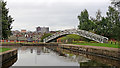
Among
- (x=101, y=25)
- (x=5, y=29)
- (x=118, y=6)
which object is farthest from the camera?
(x=101, y=25)

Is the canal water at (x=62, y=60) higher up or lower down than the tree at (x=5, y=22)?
lower down

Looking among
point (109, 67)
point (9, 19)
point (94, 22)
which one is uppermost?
point (94, 22)

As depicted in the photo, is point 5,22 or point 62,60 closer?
point 62,60

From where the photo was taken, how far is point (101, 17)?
6222cm

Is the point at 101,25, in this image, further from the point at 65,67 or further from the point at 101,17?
the point at 65,67

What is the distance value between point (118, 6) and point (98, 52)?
652 cm

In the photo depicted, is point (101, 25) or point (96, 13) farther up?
point (96, 13)

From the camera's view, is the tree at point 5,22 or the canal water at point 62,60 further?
the tree at point 5,22

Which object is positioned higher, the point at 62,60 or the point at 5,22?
the point at 5,22

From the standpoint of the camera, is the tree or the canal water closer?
the canal water

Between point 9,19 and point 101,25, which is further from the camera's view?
point 101,25

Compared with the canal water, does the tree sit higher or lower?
higher

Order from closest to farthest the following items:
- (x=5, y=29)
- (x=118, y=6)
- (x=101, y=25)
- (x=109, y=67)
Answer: (x=109, y=67)
(x=118, y=6)
(x=5, y=29)
(x=101, y=25)

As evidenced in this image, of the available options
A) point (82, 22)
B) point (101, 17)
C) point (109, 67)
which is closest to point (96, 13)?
point (101, 17)
